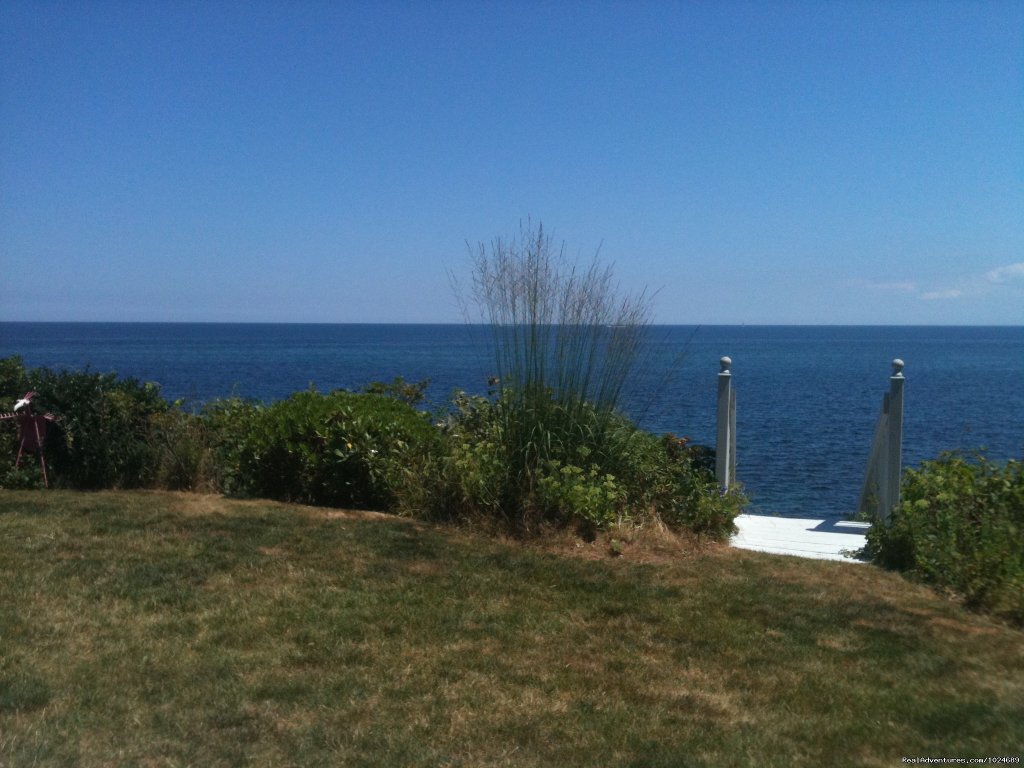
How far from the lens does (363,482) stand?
820 cm

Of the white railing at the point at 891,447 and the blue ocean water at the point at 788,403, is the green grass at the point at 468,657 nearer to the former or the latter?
the white railing at the point at 891,447

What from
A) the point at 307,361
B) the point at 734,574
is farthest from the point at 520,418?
the point at 307,361

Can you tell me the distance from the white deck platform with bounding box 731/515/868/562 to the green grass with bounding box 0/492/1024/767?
30.4 inches

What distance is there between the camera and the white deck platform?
24.7 ft

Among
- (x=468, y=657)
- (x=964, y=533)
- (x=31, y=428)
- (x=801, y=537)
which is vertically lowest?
(x=801, y=537)

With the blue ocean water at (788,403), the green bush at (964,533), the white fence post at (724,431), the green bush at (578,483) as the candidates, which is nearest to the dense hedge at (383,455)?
the green bush at (578,483)

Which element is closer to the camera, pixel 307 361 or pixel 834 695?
pixel 834 695

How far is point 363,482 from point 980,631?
5.07 meters

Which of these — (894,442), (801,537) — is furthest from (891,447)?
(801,537)

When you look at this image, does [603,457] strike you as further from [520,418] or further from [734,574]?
[734,574]

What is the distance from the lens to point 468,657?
15.0 ft

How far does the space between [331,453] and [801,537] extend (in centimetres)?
435

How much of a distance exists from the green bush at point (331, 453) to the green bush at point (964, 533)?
3.98 meters

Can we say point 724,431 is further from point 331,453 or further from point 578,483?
point 331,453
